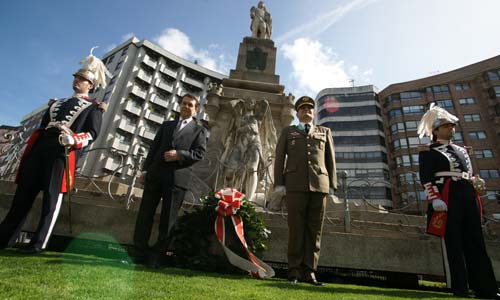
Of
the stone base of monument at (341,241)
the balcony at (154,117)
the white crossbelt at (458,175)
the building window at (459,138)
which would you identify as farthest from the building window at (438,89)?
the white crossbelt at (458,175)

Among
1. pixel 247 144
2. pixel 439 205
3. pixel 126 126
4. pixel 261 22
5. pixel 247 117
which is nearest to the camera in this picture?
pixel 439 205

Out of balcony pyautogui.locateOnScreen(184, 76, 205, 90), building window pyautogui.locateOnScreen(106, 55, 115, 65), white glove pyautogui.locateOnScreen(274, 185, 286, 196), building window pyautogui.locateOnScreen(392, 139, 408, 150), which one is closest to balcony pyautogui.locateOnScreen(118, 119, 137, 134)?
building window pyautogui.locateOnScreen(106, 55, 115, 65)

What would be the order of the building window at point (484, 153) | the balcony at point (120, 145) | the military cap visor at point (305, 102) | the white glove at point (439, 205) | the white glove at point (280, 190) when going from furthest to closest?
the balcony at point (120, 145) < the building window at point (484, 153) < the military cap visor at point (305, 102) < the white glove at point (280, 190) < the white glove at point (439, 205)

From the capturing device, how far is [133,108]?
43.7m

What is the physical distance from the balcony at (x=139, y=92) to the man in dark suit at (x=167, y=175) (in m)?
44.7

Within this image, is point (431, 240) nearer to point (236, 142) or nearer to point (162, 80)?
point (236, 142)

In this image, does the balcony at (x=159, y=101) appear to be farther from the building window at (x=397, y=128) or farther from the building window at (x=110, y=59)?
the building window at (x=397, y=128)

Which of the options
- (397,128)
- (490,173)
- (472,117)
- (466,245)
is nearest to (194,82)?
(397,128)

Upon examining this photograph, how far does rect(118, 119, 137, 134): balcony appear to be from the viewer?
136 feet

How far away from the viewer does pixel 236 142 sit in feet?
26.0

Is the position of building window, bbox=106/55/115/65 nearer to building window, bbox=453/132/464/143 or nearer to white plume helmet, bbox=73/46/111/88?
white plume helmet, bbox=73/46/111/88

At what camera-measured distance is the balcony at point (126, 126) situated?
1636 inches

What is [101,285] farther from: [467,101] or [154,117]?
[467,101]

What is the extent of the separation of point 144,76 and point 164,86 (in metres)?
3.86
